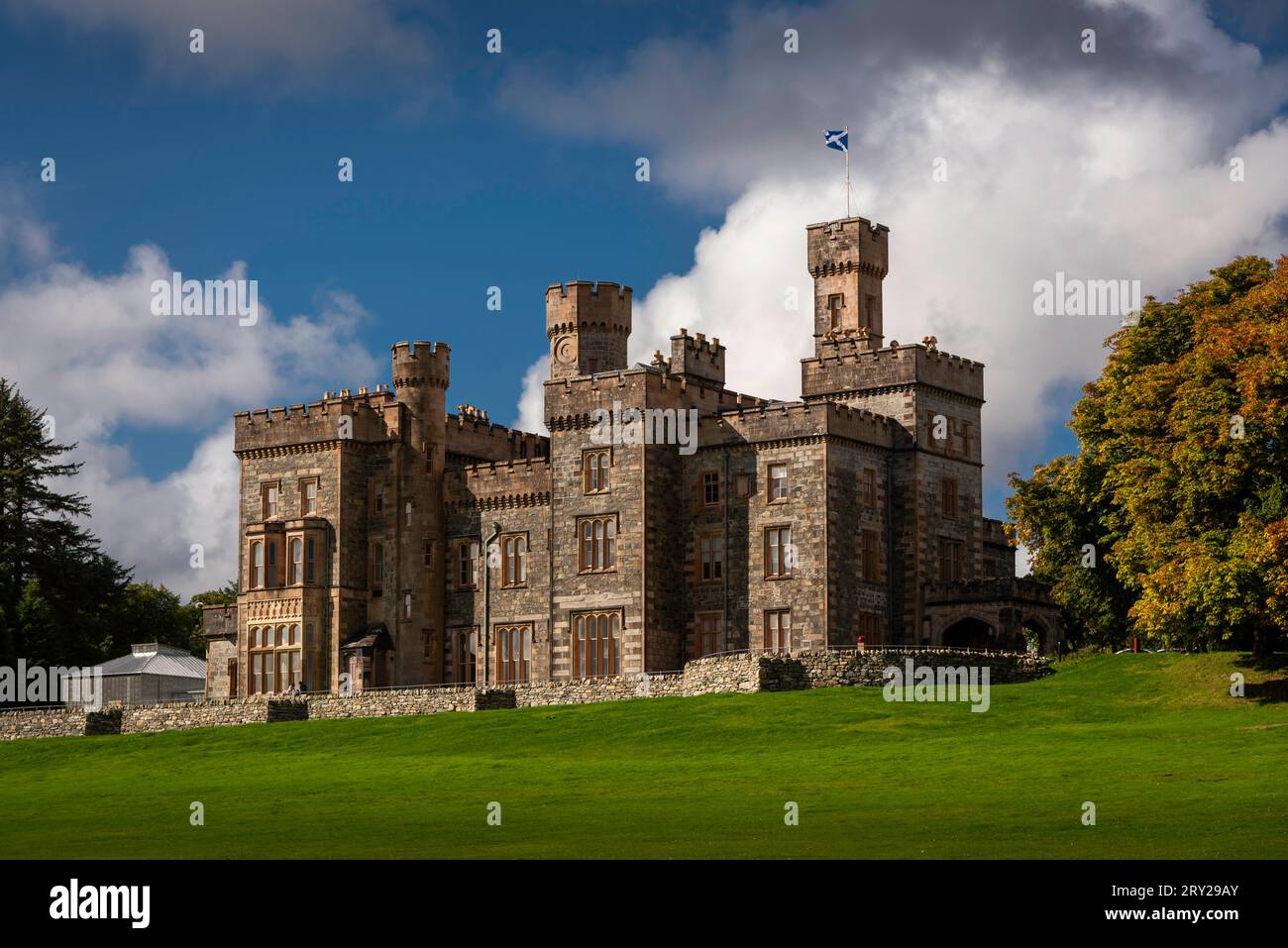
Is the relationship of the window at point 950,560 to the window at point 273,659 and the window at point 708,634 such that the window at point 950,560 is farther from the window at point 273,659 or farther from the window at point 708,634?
the window at point 273,659

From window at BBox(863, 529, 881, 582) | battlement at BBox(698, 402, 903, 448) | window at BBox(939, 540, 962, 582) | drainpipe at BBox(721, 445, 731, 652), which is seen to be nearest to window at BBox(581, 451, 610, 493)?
battlement at BBox(698, 402, 903, 448)

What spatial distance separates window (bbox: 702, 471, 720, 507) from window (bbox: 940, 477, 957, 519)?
8698mm

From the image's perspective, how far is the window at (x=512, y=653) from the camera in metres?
84.8

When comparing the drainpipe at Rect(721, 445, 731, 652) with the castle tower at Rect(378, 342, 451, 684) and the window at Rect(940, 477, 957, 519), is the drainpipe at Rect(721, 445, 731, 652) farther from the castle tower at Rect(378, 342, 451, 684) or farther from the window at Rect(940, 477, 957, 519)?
the castle tower at Rect(378, 342, 451, 684)

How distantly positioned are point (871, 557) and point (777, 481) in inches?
178

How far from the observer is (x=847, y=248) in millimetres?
87438

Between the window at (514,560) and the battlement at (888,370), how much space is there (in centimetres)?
1277

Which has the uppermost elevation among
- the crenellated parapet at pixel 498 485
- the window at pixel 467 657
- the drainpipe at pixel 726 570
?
the crenellated parapet at pixel 498 485

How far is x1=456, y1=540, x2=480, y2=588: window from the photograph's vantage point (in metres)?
87.3

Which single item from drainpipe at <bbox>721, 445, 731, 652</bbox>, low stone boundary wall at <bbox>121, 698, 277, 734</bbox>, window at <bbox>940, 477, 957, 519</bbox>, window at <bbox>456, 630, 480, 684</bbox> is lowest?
low stone boundary wall at <bbox>121, 698, 277, 734</bbox>

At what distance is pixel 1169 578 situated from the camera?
62.4m

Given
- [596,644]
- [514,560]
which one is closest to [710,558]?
[596,644]

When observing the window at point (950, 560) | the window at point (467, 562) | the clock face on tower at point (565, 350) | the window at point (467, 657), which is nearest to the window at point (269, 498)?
the window at point (467, 562)
